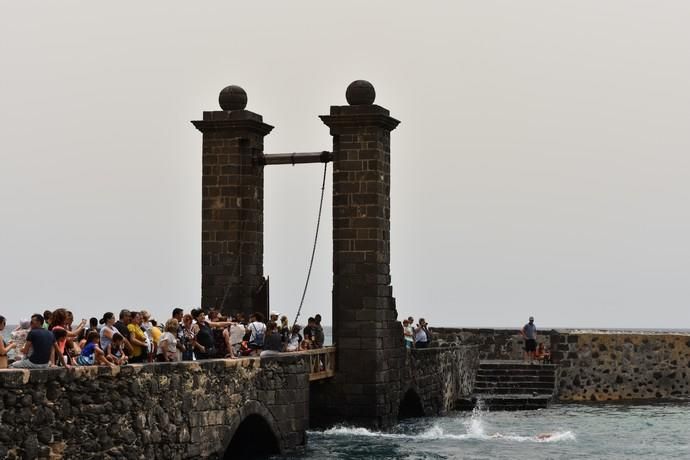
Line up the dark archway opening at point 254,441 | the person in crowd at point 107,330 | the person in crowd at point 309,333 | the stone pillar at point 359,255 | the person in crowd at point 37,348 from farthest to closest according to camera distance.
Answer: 1. the stone pillar at point 359,255
2. the person in crowd at point 309,333
3. the dark archway opening at point 254,441
4. the person in crowd at point 107,330
5. the person in crowd at point 37,348

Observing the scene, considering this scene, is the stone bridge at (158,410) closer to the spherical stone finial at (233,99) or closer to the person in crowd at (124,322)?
the person in crowd at (124,322)

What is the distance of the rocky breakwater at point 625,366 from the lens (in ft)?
130

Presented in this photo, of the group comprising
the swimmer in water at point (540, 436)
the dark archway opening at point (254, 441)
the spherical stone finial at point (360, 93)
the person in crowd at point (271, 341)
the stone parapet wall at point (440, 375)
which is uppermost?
the spherical stone finial at point (360, 93)

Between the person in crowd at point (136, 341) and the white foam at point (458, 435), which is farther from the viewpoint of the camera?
the white foam at point (458, 435)

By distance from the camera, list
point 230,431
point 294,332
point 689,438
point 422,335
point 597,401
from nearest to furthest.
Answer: point 230,431, point 294,332, point 689,438, point 422,335, point 597,401

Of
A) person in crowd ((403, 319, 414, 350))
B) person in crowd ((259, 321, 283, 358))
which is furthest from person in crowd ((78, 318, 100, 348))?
person in crowd ((403, 319, 414, 350))

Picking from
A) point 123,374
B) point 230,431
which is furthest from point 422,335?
point 123,374

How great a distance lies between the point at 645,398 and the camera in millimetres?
39562

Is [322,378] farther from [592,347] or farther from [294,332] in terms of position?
[592,347]

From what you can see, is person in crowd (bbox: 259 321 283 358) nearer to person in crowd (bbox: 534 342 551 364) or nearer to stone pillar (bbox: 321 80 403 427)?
stone pillar (bbox: 321 80 403 427)

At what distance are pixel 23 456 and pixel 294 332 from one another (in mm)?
11396

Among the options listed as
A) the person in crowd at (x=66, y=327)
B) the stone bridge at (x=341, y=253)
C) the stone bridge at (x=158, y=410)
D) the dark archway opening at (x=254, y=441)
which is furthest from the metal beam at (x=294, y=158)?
the person in crowd at (x=66, y=327)

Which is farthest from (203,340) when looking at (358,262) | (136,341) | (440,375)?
(440,375)

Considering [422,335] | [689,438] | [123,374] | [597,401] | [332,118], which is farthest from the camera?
[597,401]
